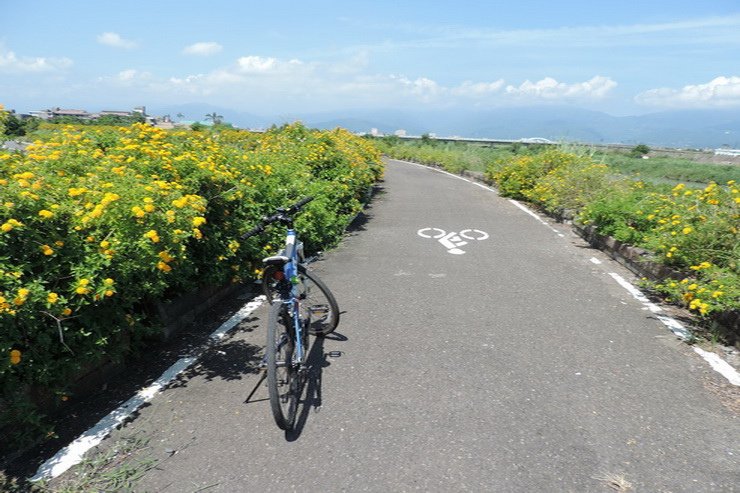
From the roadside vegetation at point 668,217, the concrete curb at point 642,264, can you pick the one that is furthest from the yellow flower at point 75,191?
the concrete curb at point 642,264

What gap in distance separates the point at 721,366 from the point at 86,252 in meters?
5.25

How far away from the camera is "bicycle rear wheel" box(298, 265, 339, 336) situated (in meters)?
3.93

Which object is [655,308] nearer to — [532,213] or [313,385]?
[313,385]

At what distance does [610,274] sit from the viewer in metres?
6.80

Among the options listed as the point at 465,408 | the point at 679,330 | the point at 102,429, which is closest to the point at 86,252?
the point at 102,429

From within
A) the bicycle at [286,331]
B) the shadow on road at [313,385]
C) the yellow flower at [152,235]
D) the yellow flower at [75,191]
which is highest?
the yellow flower at [75,191]

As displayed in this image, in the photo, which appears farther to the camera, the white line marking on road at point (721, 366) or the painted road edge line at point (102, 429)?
the white line marking on road at point (721, 366)

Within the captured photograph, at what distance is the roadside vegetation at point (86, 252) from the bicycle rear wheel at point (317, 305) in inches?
38.4

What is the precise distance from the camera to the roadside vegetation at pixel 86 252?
2664 millimetres

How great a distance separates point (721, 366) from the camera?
4.02 metres

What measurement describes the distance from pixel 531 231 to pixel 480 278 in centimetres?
400

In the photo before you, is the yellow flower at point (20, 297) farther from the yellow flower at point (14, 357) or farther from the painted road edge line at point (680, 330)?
the painted road edge line at point (680, 330)

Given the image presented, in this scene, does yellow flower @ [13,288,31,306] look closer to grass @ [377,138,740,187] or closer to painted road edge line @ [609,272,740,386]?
painted road edge line @ [609,272,740,386]

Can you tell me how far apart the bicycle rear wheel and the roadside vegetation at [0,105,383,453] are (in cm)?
98
